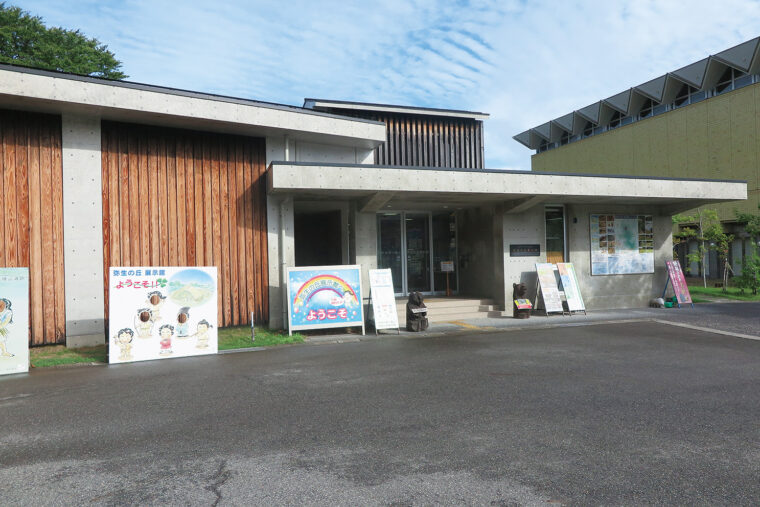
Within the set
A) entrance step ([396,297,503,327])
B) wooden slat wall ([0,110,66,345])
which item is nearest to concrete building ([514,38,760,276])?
entrance step ([396,297,503,327])

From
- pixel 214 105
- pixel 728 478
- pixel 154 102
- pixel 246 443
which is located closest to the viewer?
pixel 728 478

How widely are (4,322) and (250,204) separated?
18.0ft

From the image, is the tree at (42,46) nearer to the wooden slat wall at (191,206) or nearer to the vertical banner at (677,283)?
the wooden slat wall at (191,206)

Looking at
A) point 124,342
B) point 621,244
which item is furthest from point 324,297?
point 621,244

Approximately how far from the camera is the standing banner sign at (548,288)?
531 inches

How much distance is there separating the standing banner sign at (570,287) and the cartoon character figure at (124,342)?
11488 millimetres

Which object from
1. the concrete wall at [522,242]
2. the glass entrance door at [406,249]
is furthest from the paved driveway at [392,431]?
the glass entrance door at [406,249]

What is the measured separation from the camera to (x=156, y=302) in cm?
884

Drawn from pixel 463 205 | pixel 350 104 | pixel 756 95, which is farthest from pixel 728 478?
pixel 756 95

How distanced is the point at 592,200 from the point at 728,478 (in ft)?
40.0

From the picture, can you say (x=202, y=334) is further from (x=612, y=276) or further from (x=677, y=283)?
(x=677, y=283)

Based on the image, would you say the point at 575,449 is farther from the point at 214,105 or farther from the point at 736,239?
the point at 736,239

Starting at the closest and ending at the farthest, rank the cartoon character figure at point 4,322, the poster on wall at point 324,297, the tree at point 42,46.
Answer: the cartoon character figure at point 4,322 → the poster on wall at point 324,297 → the tree at point 42,46

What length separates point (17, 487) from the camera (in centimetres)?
346
